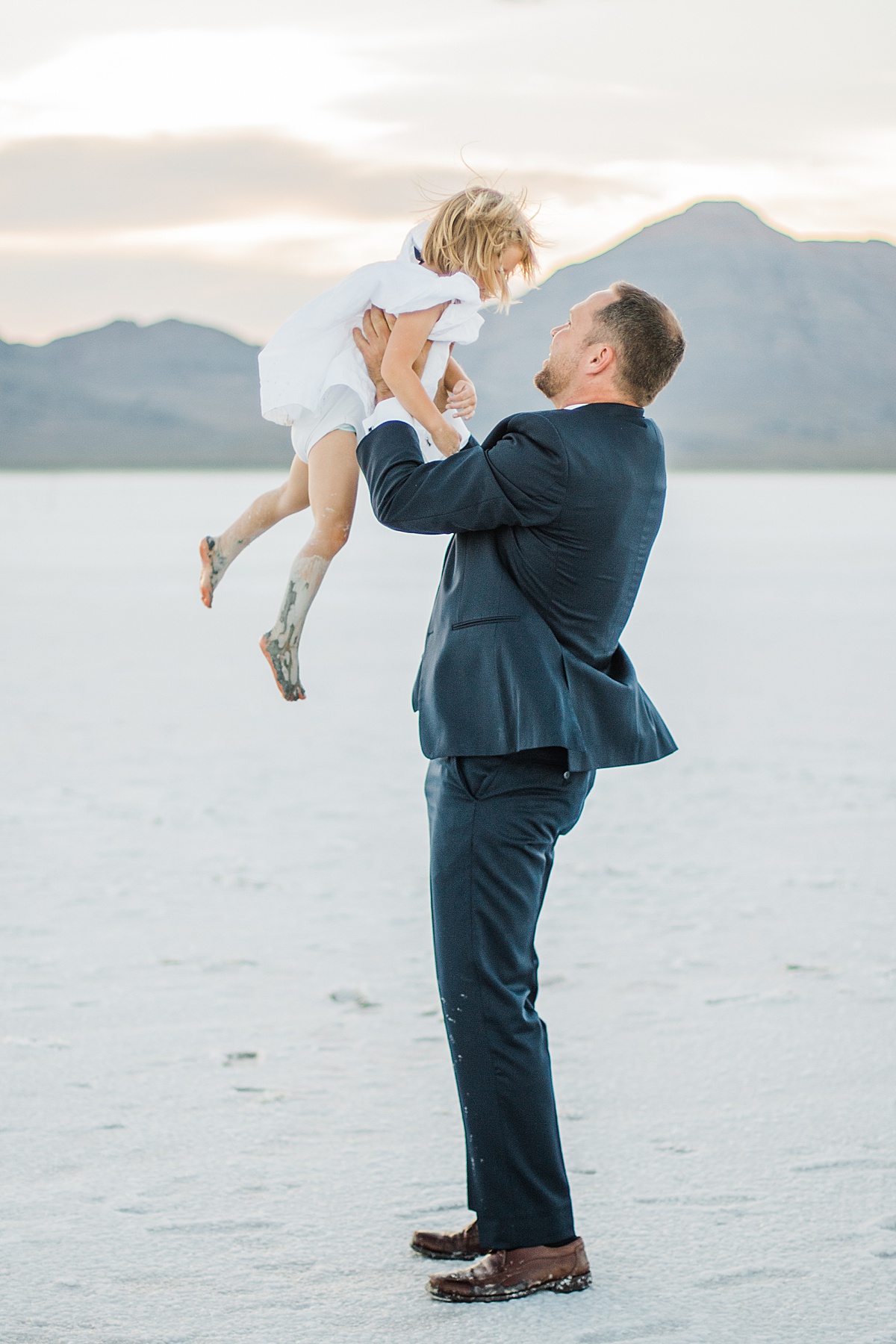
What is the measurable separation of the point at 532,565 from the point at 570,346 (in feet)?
1.31

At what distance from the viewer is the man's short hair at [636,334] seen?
106 inches

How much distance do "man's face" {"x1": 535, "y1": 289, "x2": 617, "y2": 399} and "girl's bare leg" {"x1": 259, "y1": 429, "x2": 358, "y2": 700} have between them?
0.38 metres

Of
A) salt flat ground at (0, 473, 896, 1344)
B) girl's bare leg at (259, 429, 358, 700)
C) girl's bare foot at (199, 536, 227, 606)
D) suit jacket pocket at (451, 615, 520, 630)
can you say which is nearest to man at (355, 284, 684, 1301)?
suit jacket pocket at (451, 615, 520, 630)

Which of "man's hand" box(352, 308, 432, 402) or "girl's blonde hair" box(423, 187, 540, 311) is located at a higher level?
"girl's blonde hair" box(423, 187, 540, 311)

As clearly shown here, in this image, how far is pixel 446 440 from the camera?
280 centimetres

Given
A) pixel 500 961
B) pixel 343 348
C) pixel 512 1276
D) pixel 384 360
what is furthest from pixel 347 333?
pixel 512 1276

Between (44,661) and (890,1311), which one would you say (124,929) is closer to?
(890,1311)

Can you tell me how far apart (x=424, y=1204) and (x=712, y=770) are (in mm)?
5300

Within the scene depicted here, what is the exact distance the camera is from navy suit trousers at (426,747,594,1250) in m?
2.80

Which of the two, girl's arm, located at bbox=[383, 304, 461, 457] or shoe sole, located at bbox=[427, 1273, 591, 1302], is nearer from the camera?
girl's arm, located at bbox=[383, 304, 461, 457]

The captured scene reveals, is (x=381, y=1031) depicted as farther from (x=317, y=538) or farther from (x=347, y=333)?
(x=347, y=333)

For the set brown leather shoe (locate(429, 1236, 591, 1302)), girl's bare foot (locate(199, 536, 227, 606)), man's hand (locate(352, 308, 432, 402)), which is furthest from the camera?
girl's bare foot (locate(199, 536, 227, 606))

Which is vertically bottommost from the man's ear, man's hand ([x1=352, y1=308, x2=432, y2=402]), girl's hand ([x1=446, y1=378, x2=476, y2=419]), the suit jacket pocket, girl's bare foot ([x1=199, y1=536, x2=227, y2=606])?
the suit jacket pocket

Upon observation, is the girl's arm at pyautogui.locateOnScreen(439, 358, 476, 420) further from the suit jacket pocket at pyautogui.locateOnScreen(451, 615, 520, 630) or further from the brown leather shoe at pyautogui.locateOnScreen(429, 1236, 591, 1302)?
the brown leather shoe at pyautogui.locateOnScreen(429, 1236, 591, 1302)
